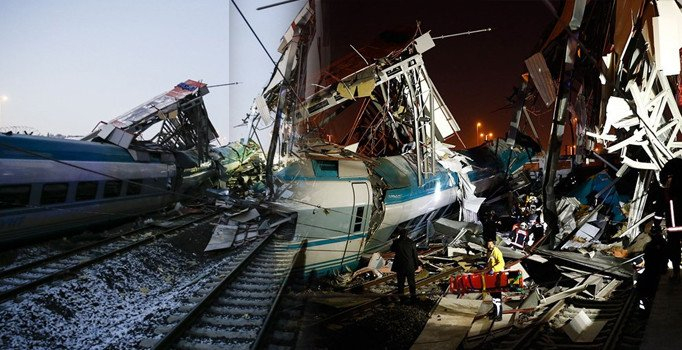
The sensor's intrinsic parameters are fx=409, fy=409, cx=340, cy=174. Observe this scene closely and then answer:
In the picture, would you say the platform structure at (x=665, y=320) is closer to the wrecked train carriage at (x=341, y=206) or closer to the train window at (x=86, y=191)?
the wrecked train carriage at (x=341, y=206)

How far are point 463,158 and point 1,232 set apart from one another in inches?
662

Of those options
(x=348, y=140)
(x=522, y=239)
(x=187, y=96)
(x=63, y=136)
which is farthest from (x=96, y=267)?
(x=187, y=96)

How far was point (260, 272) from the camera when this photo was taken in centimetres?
973

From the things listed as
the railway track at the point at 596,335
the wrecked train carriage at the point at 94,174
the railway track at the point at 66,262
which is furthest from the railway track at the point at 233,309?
the railway track at the point at 596,335

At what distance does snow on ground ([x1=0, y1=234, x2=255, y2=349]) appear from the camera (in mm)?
6203

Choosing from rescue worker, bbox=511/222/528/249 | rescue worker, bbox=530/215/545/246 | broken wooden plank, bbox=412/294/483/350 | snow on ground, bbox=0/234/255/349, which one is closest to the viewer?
snow on ground, bbox=0/234/255/349

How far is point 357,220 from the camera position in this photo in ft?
33.0

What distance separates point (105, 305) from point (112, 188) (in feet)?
22.5

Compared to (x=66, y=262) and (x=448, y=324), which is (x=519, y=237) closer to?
(x=448, y=324)

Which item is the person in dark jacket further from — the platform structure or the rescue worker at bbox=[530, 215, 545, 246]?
the rescue worker at bbox=[530, 215, 545, 246]

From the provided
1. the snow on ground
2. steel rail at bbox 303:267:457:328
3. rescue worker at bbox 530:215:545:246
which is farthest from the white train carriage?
rescue worker at bbox 530:215:545:246

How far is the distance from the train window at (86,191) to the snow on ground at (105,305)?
248cm

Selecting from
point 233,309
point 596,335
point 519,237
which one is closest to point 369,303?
point 233,309

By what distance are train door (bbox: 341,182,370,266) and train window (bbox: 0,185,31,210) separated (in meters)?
7.55
